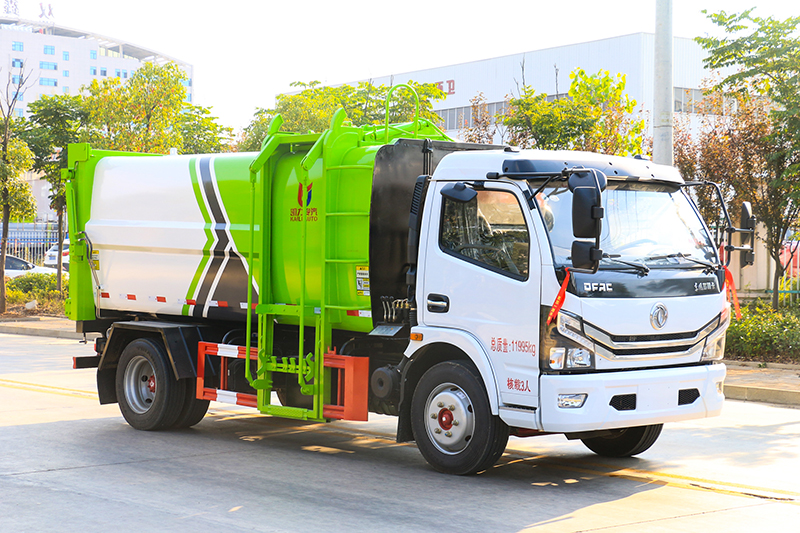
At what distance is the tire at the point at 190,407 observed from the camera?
387 inches

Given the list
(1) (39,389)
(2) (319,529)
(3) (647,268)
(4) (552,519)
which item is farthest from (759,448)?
(1) (39,389)

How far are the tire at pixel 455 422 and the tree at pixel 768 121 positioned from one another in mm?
10948

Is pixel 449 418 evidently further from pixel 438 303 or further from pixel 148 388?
pixel 148 388

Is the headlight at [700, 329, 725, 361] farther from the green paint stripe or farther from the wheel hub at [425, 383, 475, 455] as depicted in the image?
the green paint stripe

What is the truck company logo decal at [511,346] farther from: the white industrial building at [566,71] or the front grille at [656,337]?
the white industrial building at [566,71]

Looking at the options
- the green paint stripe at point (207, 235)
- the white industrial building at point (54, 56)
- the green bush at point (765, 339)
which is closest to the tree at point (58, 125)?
the green paint stripe at point (207, 235)

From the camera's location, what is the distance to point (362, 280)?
8219mm

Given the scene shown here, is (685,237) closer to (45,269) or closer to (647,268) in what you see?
(647,268)

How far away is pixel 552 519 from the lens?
6203mm

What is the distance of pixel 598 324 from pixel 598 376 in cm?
39

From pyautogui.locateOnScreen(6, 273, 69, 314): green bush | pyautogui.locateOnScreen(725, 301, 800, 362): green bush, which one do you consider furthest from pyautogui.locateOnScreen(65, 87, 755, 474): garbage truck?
pyautogui.locateOnScreen(6, 273, 69, 314): green bush

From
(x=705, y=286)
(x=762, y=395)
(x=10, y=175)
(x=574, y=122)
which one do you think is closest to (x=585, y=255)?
(x=705, y=286)

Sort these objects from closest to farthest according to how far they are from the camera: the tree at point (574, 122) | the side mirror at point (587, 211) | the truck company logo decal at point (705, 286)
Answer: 1. the side mirror at point (587, 211)
2. the truck company logo decal at point (705, 286)
3. the tree at point (574, 122)

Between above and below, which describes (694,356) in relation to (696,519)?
Answer: above
